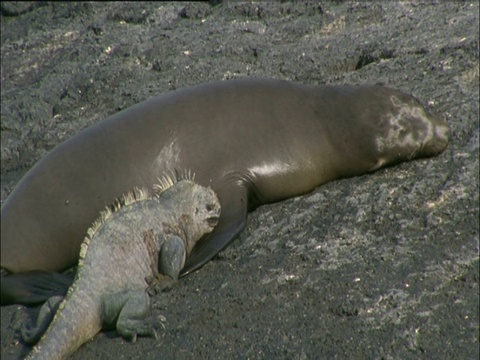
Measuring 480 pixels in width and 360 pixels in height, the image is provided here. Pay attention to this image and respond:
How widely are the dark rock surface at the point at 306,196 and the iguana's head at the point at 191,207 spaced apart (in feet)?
0.85

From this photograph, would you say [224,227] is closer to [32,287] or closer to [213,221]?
[213,221]

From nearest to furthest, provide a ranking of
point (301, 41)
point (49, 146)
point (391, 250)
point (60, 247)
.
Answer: point (391, 250), point (60, 247), point (49, 146), point (301, 41)

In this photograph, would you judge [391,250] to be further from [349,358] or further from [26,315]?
[26,315]

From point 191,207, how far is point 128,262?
1.91 feet

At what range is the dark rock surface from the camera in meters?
3.62

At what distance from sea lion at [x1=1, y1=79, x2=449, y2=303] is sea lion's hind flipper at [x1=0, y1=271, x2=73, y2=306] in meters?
0.02

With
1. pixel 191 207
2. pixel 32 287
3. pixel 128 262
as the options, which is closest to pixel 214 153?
pixel 191 207

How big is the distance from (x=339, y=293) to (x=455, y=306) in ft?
1.92

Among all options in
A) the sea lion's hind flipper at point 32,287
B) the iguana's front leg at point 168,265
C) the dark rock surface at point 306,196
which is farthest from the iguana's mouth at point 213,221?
the sea lion's hind flipper at point 32,287

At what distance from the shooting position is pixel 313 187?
4.86 metres

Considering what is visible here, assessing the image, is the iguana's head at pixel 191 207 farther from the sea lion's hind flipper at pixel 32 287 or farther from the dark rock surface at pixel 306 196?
the sea lion's hind flipper at pixel 32 287

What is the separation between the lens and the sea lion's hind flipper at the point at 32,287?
4383 mm

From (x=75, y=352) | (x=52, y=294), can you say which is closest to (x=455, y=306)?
(x=75, y=352)

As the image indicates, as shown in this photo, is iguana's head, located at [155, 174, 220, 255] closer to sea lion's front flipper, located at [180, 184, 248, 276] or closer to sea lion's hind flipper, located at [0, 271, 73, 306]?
sea lion's front flipper, located at [180, 184, 248, 276]
